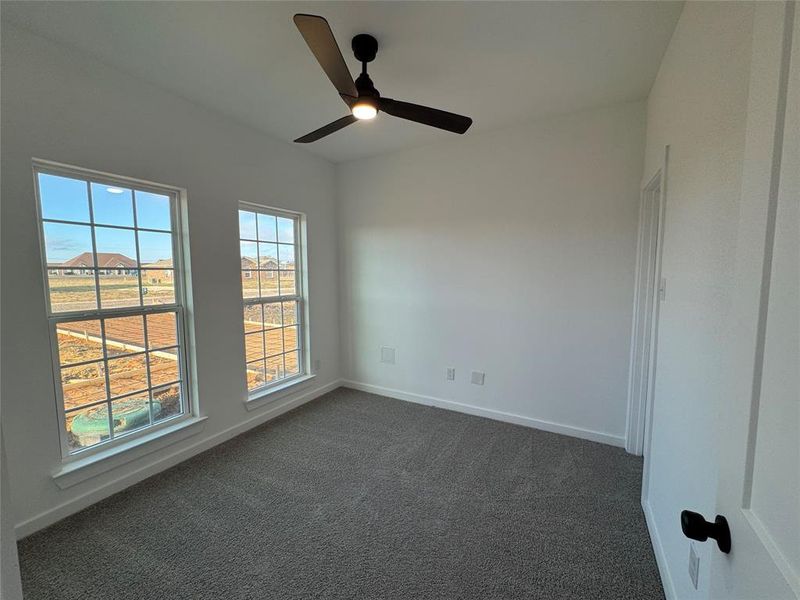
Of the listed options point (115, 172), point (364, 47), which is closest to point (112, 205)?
point (115, 172)

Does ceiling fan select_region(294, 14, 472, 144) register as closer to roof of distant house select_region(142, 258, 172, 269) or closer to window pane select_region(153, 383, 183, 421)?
roof of distant house select_region(142, 258, 172, 269)

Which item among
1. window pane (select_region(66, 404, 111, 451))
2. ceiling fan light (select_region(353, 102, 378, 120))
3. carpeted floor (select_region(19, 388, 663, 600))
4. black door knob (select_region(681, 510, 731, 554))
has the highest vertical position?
ceiling fan light (select_region(353, 102, 378, 120))

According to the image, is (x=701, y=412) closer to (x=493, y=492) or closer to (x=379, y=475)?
(x=493, y=492)

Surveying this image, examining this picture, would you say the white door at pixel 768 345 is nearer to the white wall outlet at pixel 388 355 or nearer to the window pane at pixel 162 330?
the window pane at pixel 162 330

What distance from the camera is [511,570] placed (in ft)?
5.29

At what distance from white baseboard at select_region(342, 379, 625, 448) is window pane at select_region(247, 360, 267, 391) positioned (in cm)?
116

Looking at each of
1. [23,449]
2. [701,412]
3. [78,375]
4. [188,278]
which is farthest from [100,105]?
[701,412]

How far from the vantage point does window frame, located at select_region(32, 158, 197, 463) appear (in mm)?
1881

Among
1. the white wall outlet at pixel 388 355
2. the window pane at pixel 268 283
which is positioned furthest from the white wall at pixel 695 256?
the window pane at pixel 268 283

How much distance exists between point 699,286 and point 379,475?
7.12ft

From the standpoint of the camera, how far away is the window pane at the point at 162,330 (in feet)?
7.87

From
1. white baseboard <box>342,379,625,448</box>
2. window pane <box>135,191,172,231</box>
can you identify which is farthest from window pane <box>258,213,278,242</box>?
white baseboard <box>342,379,625,448</box>

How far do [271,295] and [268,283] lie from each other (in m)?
0.13

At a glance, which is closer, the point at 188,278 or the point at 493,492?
the point at 493,492
